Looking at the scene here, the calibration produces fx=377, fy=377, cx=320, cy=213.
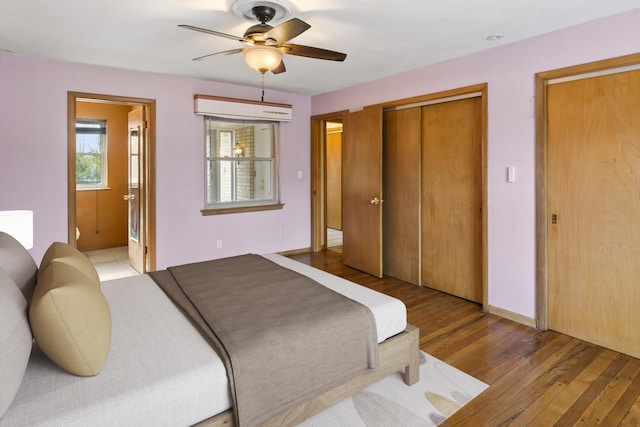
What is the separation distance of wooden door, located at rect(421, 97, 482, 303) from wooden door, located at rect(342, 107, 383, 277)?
554 millimetres

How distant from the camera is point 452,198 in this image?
3848mm

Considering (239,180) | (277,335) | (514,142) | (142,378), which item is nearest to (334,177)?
(239,180)

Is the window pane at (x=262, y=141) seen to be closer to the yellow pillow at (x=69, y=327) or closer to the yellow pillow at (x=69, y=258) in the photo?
the yellow pillow at (x=69, y=258)

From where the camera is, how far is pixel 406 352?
85.8 inches

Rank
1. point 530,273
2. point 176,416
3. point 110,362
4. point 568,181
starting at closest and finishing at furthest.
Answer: point 176,416 < point 110,362 < point 568,181 < point 530,273

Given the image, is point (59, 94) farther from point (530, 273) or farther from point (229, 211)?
point (530, 273)

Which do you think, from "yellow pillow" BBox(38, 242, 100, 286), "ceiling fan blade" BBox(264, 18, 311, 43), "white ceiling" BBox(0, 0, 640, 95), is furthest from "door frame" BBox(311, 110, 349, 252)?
"yellow pillow" BBox(38, 242, 100, 286)

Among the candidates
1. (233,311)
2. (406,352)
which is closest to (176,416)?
(233,311)

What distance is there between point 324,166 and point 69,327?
4799mm

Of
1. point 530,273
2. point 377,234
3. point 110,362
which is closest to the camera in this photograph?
point 110,362

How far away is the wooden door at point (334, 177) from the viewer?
26.1 feet

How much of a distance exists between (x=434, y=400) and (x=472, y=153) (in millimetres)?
2359

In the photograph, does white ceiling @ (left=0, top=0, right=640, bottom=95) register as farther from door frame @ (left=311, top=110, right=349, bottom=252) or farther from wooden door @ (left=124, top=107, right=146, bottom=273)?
door frame @ (left=311, top=110, right=349, bottom=252)

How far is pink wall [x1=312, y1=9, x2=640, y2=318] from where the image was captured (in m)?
2.90
